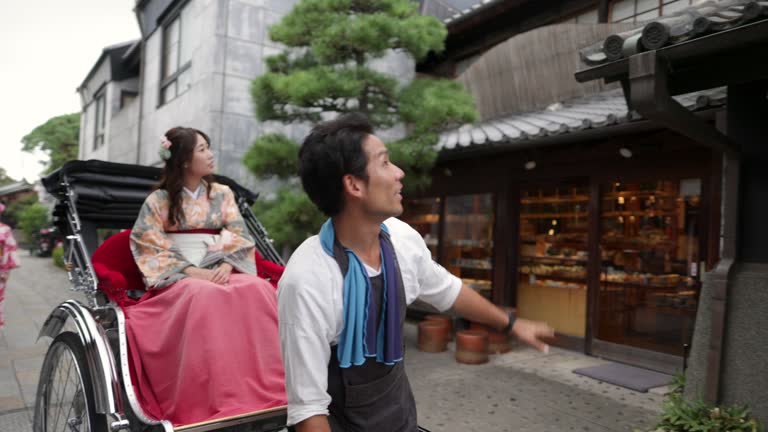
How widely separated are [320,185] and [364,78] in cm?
458

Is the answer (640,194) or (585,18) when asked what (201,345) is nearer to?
(640,194)

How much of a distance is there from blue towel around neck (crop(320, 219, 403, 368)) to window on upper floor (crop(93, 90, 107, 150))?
640 inches

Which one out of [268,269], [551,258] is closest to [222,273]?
[268,269]

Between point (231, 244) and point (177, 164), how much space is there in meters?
0.57

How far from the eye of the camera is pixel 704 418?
10.8 feet

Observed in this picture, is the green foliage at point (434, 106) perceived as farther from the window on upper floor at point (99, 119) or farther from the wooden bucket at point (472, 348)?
the window on upper floor at point (99, 119)

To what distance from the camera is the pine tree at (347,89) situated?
5.58 metres

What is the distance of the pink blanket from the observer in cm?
229

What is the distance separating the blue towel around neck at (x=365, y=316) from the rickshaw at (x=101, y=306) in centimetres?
105

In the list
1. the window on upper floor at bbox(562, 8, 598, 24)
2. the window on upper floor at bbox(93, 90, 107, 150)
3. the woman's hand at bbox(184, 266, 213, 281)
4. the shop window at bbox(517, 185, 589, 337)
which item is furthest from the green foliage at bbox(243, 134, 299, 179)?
the window on upper floor at bbox(93, 90, 107, 150)

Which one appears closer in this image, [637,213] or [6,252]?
[6,252]

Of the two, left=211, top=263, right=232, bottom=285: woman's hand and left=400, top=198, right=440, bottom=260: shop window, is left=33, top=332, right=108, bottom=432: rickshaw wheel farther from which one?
left=400, top=198, right=440, bottom=260: shop window

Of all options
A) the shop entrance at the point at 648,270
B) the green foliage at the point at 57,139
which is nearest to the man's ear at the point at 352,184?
the shop entrance at the point at 648,270

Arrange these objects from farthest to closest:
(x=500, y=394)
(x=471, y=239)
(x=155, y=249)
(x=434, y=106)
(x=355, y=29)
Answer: (x=471, y=239)
(x=434, y=106)
(x=355, y=29)
(x=500, y=394)
(x=155, y=249)
